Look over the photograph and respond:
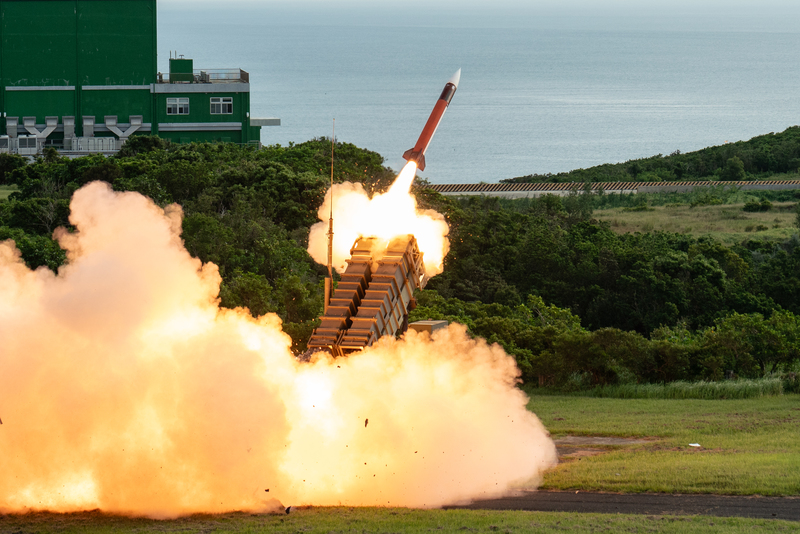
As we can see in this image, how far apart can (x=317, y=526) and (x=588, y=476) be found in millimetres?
7778

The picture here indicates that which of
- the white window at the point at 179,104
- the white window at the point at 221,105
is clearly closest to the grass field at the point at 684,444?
the white window at the point at 221,105

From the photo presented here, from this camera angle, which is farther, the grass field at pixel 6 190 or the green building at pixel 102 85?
the green building at pixel 102 85

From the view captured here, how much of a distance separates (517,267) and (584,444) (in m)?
27.7

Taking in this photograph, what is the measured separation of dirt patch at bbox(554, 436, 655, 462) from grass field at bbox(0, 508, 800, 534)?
20.1 ft

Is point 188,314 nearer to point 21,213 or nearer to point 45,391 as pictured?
point 45,391

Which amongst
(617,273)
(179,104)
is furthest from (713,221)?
(179,104)

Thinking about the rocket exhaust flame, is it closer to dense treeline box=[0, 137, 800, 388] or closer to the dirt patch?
the dirt patch

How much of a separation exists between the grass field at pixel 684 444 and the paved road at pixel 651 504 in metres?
0.42

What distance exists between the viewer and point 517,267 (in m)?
58.7

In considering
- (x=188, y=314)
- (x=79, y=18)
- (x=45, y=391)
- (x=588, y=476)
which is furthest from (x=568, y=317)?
(x=79, y=18)

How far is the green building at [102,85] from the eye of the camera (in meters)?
93.4

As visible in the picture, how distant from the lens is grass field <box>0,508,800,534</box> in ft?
74.3

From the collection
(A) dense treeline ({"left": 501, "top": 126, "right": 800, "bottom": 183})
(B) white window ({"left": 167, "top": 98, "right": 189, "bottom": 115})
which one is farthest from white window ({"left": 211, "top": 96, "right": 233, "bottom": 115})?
(A) dense treeline ({"left": 501, "top": 126, "right": 800, "bottom": 183})

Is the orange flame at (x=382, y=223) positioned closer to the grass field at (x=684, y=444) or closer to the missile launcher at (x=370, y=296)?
the missile launcher at (x=370, y=296)
